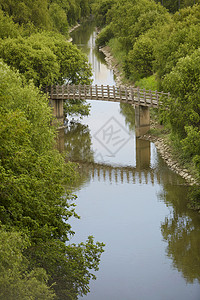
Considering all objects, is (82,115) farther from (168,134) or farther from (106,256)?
(106,256)

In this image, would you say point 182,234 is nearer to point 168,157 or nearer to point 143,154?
point 168,157

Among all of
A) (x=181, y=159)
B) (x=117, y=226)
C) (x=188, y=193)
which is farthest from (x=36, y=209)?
(x=181, y=159)

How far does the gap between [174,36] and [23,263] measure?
3198cm

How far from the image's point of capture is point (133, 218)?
31672mm

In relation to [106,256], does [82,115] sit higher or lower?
higher

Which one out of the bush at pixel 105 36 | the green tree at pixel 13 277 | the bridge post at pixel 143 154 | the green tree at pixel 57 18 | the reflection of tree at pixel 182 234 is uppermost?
the green tree at pixel 57 18

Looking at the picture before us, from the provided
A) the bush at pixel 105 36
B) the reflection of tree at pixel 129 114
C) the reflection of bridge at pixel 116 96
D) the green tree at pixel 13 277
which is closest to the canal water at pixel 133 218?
the reflection of tree at pixel 129 114

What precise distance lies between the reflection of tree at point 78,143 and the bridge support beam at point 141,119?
12.5ft

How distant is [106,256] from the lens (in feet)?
90.7

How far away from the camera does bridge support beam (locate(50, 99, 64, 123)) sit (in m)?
50.9

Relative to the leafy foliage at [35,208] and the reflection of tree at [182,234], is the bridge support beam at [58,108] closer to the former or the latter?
the reflection of tree at [182,234]

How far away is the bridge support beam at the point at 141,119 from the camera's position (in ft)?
152

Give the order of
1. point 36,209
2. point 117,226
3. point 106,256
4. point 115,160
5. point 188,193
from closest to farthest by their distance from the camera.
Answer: point 36,209 < point 106,256 < point 117,226 < point 188,193 < point 115,160

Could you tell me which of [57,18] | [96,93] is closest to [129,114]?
[96,93]
